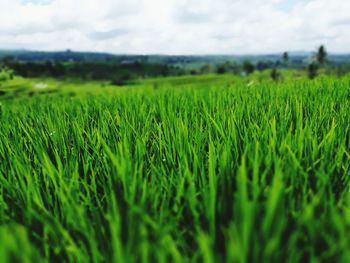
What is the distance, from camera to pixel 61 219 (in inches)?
35.3

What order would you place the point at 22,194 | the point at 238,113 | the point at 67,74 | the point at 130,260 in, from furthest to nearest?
the point at 67,74, the point at 238,113, the point at 22,194, the point at 130,260

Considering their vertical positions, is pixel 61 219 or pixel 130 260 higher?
pixel 130 260

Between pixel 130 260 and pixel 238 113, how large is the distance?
1.26m

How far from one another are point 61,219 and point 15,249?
1.18 feet

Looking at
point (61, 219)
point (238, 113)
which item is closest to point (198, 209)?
point (61, 219)

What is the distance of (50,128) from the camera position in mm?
1725

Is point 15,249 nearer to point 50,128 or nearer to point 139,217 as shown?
point 139,217

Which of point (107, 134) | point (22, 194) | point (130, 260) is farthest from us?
point (107, 134)

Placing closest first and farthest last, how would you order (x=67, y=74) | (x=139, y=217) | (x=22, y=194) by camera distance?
(x=139, y=217)
(x=22, y=194)
(x=67, y=74)

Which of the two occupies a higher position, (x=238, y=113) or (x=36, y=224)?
(x=238, y=113)

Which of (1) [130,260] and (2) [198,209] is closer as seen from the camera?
(1) [130,260]

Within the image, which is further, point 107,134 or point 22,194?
point 107,134

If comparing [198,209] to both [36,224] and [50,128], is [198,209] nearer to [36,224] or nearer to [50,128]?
[36,224]

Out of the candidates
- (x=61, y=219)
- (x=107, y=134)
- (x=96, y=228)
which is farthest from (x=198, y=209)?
(x=107, y=134)
